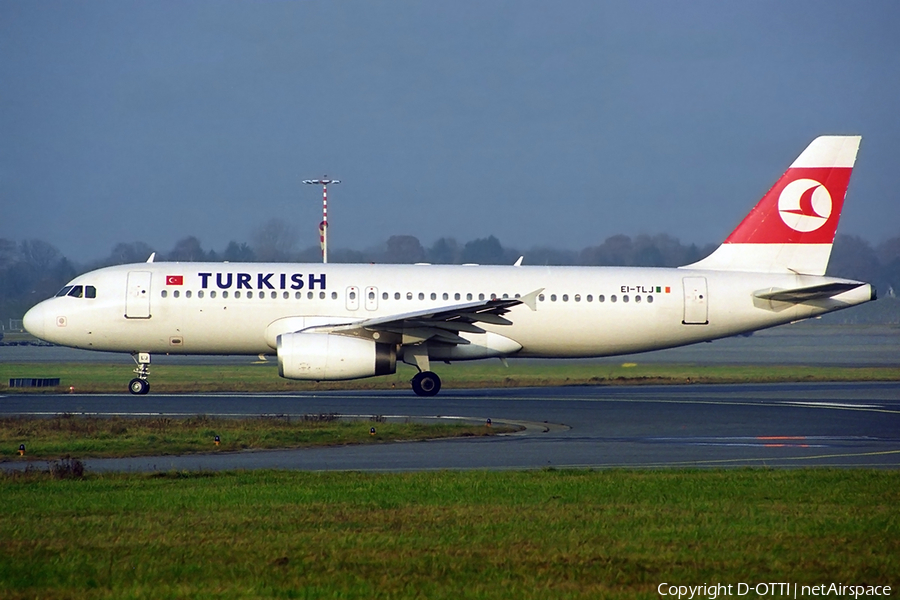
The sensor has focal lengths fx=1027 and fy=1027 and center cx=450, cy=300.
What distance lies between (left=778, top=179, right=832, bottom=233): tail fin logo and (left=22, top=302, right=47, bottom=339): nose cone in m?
22.1

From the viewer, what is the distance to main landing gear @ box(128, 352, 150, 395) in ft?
94.5

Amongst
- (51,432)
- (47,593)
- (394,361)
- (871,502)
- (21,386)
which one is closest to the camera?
(47,593)

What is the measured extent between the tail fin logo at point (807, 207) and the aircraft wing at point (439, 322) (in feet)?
28.1

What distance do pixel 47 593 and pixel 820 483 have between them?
29.2ft

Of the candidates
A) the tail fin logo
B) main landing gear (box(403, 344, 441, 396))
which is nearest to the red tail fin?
the tail fin logo

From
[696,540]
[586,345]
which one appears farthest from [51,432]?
[586,345]

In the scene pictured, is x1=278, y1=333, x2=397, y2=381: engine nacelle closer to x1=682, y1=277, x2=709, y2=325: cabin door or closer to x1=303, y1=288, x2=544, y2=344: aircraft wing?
x1=303, y1=288, x2=544, y2=344: aircraft wing

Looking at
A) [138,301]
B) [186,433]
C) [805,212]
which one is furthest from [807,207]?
[186,433]

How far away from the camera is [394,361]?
91.4 ft

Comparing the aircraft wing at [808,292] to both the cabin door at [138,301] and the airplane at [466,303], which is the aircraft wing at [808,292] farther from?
the cabin door at [138,301]

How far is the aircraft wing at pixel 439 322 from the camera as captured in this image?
27141 millimetres

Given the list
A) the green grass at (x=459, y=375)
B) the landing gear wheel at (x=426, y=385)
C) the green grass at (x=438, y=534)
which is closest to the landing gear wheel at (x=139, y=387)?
the green grass at (x=459, y=375)

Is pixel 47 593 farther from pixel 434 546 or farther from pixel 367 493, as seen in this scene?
pixel 367 493

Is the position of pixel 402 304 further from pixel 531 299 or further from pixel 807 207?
pixel 807 207
